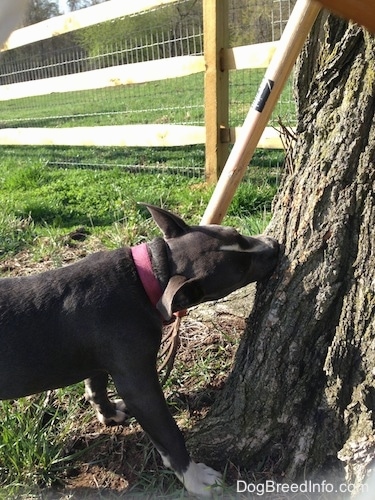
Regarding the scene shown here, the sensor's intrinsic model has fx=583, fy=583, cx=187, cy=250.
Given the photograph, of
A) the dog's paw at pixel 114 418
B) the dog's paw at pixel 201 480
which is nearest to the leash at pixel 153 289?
the dog's paw at pixel 114 418

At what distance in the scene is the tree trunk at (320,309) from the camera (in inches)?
88.1

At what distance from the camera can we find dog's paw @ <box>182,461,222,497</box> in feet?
8.07

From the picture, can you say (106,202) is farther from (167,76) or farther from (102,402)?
(102,402)

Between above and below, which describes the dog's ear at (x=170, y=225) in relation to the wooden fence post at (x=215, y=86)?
below

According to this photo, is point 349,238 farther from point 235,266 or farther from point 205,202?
point 205,202

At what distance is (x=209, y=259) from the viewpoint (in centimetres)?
281

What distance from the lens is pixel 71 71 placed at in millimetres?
9188

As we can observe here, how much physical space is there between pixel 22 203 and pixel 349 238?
14.6ft

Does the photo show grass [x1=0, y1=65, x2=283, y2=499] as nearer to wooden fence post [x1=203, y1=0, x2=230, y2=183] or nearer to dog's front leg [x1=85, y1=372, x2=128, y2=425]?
dog's front leg [x1=85, y1=372, x2=128, y2=425]

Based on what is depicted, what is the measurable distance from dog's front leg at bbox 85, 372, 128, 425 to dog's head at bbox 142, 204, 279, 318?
2.15ft

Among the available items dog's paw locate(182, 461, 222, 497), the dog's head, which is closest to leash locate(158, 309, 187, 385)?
the dog's head

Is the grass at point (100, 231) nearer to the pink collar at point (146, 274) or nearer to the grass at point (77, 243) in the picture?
the grass at point (77, 243)

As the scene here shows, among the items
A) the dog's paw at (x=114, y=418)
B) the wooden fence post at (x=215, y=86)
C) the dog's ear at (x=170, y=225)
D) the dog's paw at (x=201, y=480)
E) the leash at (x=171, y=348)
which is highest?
the wooden fence post at (x=215, y=86)
